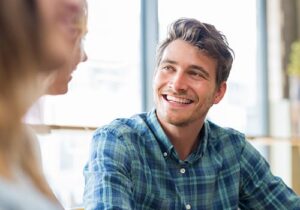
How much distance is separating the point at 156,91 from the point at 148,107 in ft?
4.32

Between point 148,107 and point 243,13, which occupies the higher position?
point 243,13

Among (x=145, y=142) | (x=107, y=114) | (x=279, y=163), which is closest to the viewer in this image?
(x=145, y=142)

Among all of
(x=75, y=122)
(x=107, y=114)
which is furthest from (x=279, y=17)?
(x=75, y=122)

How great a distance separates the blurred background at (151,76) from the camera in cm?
253

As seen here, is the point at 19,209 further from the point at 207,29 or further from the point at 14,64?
the point at 207,29

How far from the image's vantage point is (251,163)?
1.74m

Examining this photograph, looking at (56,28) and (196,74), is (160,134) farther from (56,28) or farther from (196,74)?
(56,28)

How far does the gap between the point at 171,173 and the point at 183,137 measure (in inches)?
6.0

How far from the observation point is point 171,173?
5.17ft

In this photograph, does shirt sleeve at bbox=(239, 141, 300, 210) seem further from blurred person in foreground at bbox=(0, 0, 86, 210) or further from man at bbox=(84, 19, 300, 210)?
blurred person in foreground at bbox=(0, 0, 86, 210)

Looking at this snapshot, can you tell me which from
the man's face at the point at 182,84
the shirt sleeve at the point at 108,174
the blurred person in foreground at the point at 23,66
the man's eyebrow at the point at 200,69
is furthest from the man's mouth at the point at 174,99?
the blurred person in foreground at the point at 23,66

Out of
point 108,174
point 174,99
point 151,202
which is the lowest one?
point 151,202

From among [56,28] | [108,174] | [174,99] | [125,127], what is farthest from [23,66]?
[174,99]

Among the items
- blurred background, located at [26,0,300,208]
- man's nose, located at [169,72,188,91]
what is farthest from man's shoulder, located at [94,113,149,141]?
blurred background, located at [26,0,300,208]
